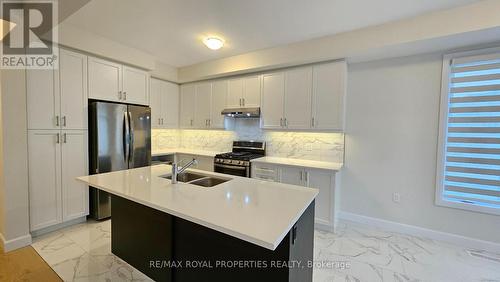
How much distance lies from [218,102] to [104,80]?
1828 millimetres

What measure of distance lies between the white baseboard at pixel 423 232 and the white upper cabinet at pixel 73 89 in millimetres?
4069

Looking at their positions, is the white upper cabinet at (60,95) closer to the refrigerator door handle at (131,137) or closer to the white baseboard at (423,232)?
the refrigerator door handle at (131,137)

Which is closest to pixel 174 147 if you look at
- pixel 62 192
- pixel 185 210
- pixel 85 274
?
pixel 62 192

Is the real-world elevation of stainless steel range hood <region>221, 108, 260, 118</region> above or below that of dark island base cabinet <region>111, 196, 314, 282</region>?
above

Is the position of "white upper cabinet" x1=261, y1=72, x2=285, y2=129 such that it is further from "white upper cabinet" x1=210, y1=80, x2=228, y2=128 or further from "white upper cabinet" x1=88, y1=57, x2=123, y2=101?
"white upper cabinet" x1=88, y1=57, x2=123, y2=101

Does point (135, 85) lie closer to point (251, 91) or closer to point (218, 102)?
point (218, 102)

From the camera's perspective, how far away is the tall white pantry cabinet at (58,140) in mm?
2592

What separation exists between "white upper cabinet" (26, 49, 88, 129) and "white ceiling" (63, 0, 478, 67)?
1.76 feet

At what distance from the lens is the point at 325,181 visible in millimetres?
2977

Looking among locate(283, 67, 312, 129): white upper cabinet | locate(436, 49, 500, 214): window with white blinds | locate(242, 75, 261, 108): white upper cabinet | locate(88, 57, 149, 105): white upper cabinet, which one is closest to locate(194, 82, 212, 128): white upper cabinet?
locate(242, 75, 261, 108): white upper cabinet

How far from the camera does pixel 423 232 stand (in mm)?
2867

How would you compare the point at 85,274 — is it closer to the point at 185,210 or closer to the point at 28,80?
the point at 185,210

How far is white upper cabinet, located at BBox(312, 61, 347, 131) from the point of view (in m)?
3.02

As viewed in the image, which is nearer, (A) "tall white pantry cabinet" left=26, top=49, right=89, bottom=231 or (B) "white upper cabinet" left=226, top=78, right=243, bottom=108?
(A) "tall white pantry cabinet" left=26, top=49, right=89, bottom=231
